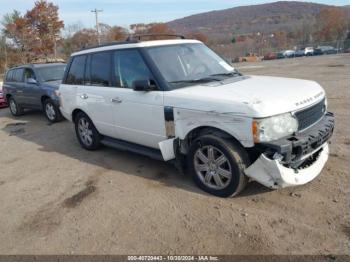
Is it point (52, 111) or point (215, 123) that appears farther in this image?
point (52, 111)

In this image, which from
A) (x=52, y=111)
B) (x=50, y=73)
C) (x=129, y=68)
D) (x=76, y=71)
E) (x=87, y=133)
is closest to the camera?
(x=129, y=68)

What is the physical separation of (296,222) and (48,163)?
4.52 metres

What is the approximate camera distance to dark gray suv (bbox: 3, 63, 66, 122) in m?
10.1

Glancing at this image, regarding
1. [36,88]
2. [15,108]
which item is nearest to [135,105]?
[36,88]

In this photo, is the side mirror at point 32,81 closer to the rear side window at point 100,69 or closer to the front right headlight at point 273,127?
the rear side window at point 100,69

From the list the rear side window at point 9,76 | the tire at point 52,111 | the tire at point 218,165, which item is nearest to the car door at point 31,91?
the tire at point 52,111

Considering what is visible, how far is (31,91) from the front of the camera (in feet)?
35.4

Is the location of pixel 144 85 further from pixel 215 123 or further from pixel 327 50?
pixel 327 50

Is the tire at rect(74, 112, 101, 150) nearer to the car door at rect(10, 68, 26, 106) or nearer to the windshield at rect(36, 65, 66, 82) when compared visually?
the windshield at rect(36, 65, 66, 82)

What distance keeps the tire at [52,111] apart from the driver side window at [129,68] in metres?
5.01

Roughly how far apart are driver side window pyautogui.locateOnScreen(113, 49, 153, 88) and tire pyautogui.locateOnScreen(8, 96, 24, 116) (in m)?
7.51

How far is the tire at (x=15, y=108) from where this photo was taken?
38.9ft

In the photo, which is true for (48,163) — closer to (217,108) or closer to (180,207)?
(180,207)

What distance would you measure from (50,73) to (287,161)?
8702 mm
